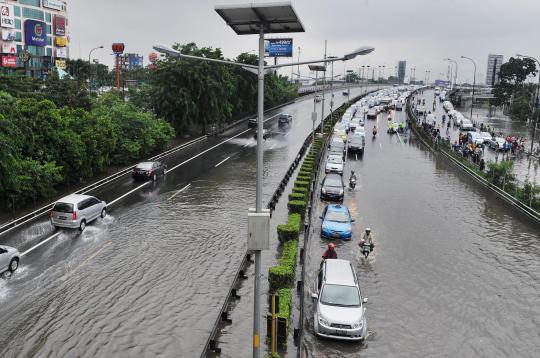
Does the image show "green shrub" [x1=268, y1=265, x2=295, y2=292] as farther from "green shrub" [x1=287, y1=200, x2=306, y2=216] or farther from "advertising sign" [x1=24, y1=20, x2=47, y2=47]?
"advertising sign" [x1=24, y1=20, x2=47, y2=47]

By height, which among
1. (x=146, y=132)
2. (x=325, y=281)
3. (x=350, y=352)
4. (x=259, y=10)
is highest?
(x=259, y=10)

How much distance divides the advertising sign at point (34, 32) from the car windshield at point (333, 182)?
8964 centimetres

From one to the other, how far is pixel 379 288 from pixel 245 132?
143 ft

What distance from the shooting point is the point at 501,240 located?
23.6 m

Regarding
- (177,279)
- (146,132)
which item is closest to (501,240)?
(177,279)

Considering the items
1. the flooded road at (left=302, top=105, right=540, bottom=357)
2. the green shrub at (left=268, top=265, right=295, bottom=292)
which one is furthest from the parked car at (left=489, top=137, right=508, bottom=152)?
the green shrub at (left=268, top=265, right=295, bottom=292)

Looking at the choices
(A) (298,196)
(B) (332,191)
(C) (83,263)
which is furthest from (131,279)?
(B) (332,191)

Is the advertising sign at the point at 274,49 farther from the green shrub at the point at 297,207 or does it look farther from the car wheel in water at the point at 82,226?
the car wheel in water at the point at 82,226

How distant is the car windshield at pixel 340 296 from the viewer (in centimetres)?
1455

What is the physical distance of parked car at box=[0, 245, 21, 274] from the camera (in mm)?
17125

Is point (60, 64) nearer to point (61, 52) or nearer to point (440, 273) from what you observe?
point (61, 52)

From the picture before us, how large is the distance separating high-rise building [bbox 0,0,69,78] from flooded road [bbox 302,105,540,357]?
80.4m

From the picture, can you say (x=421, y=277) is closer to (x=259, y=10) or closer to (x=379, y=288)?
(x=379, y=288)

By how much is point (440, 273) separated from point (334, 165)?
719 inches
